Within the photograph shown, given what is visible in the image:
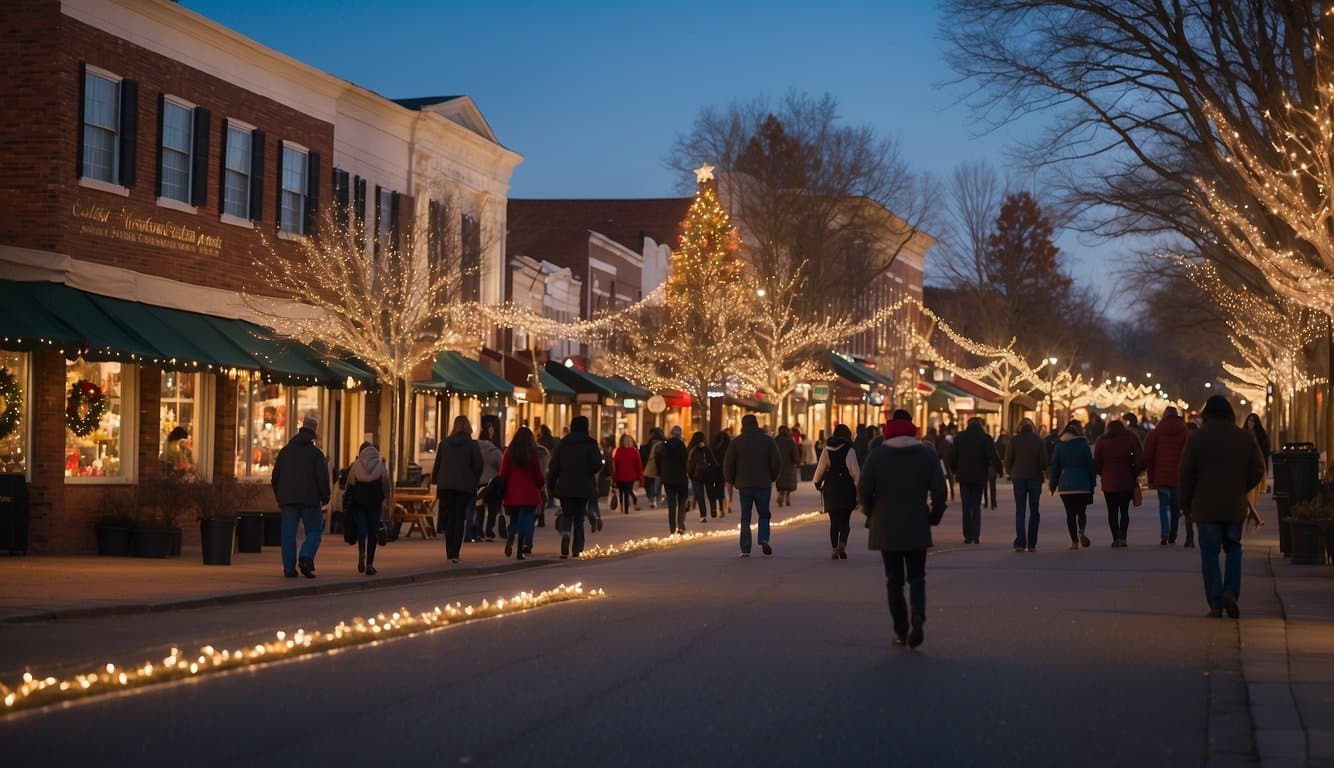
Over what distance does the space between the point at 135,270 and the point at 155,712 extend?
60.4 ft

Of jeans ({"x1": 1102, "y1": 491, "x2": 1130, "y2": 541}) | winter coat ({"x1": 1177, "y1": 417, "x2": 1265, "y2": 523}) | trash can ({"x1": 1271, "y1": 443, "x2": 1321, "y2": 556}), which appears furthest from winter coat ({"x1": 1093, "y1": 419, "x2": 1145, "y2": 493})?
winter coat ({"x1": 1177, "y1": 417, "x2": 1265, "y2": 523})

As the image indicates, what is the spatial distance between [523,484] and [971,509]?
743cm

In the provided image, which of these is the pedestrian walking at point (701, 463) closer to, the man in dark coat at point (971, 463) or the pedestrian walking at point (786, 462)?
the pedestrian walking at point (786, 462)

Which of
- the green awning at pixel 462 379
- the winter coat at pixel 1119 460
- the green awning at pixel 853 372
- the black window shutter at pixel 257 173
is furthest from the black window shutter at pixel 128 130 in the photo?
A: the green awning at pixel 853 372

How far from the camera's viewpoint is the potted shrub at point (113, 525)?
2555cm

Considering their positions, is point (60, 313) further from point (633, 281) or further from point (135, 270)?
point (633, 281)

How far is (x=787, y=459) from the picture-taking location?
140 ft

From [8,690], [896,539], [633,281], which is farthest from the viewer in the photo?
[633,281]

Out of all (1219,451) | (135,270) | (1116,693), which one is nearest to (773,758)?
(1116,693)

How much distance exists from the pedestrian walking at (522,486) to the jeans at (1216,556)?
10.7m

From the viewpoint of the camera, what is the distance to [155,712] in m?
10.7

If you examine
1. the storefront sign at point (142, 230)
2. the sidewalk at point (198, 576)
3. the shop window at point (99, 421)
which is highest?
the storefront sign at point (142, 230)

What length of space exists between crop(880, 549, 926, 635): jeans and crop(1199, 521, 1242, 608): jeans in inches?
120

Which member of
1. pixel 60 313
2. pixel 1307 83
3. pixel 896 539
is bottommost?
pixel 896 539
